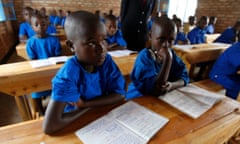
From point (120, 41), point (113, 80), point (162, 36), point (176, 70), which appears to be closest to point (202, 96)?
point (176, 70)

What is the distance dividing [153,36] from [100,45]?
1.62ft

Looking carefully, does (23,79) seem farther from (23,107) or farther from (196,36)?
(196,36)

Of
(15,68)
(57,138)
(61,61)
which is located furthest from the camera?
(61,61)

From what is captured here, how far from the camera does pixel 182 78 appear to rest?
1.20 metres

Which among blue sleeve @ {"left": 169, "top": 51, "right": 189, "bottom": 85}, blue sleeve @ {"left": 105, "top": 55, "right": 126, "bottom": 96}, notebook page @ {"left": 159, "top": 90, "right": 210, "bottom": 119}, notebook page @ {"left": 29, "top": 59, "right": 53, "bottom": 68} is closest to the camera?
notebook page @ {"left": 159, "top": 90, "right": 210, "bottom": 119}

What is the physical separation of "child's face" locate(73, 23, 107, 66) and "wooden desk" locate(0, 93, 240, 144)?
0.88 ft

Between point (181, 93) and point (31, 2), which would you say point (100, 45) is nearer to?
point (181, 93)

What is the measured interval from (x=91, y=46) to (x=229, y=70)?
1601 mm

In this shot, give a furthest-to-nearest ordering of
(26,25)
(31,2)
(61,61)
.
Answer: (31,2)
(26,25)
(61,61)

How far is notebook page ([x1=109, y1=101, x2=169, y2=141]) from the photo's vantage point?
695mm

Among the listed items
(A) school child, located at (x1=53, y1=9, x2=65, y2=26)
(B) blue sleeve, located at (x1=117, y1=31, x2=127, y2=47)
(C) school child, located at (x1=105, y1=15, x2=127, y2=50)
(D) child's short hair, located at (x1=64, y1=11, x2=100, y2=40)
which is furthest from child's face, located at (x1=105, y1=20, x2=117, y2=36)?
(A) school child, located at (x1=53, y1=9, x2=65, y2=26)

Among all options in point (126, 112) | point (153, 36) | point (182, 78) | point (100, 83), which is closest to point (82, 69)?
point (100, 83)

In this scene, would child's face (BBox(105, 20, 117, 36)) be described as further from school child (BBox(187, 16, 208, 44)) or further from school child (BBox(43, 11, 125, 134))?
school child (BBox(187, 16, 208, 44))

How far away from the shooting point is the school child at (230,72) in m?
1.64
